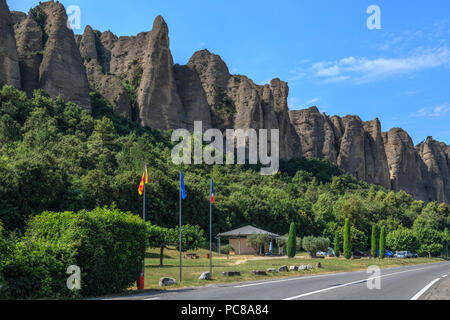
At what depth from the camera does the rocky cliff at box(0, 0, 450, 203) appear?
81.3 m

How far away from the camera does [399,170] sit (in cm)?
16100

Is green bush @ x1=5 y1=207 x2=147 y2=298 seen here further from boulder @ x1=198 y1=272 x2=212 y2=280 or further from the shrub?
the shrub

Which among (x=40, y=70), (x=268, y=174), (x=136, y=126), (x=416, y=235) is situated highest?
(x=40, y=70)

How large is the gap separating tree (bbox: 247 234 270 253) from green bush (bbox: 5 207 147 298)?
122ft

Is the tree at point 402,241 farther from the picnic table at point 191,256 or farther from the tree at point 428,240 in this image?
the picnic table at point 191,256

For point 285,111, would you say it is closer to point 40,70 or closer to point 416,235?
point 416,235

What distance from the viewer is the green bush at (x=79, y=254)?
42.9ft

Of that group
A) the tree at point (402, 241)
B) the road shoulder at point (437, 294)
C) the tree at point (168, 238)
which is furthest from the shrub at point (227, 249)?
the road shoulder at point (437, 294)

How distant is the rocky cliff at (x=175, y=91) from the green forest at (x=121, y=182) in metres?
6.07

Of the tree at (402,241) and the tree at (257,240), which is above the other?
the tree at (257,240)

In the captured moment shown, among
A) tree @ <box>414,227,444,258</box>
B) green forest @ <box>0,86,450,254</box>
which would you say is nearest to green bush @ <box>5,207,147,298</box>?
green forest @ <box>0,86,450,254</box>

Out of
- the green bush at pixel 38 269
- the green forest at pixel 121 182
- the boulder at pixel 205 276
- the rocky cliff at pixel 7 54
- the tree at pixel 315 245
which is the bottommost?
the tree at pixel 315 245

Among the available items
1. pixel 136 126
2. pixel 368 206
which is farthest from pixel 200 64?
pixel 368 206
